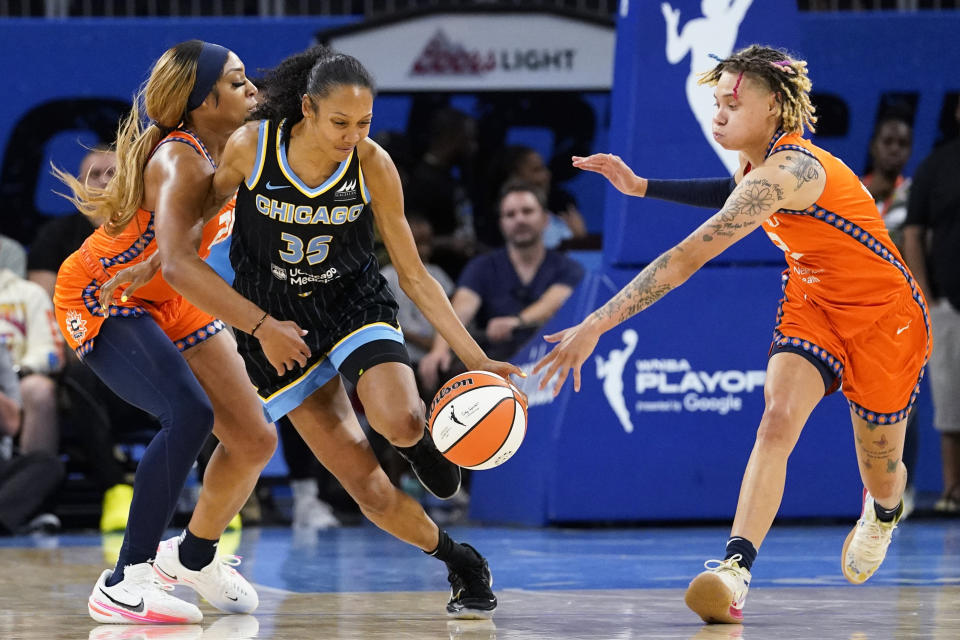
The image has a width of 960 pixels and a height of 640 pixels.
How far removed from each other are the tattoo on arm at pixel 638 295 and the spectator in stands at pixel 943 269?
4900mm

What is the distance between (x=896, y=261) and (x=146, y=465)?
9.36 feet

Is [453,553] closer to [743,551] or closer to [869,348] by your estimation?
[743,551]

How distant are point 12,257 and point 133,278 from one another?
4.82 meters

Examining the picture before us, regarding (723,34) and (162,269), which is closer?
(162,269)

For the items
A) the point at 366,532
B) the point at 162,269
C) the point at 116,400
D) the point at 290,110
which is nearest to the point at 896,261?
the point at 290,110

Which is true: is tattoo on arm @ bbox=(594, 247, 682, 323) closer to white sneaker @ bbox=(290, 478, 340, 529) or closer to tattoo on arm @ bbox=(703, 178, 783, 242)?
tattoo on arm @ bbox=(703, 178, 783, 242)

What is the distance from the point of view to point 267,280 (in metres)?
5.18

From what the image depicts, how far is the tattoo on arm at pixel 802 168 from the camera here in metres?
5.11

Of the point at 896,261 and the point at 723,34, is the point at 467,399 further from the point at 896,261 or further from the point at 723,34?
the point at 723,34

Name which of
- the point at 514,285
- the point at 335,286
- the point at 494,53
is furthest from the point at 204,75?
the point at 494,53

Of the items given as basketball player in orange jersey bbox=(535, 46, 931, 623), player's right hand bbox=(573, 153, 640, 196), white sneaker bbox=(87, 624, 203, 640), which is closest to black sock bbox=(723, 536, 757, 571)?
basketball player in orange jersey bbox=(535, 46, 931, 623)

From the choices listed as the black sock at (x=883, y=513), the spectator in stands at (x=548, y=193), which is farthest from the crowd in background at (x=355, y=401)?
the black sock at (x=883, y=513)

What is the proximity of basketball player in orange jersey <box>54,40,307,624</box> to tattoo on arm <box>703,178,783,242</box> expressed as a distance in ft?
5.88

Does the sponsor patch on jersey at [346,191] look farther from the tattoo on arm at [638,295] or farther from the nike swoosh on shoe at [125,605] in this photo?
the nike swoosh on shoe at [125,605]
